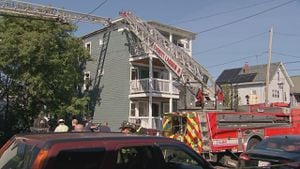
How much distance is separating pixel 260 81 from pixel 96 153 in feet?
170

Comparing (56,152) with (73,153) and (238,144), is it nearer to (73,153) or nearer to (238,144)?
(73,153)

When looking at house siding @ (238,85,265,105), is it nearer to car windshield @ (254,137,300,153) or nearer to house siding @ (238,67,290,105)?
house siding @ (238,67,290,105)

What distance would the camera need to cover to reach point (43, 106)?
98.4 feet

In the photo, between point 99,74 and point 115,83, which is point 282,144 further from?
point 99,74

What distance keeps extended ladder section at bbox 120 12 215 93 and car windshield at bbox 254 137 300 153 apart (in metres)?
12.8

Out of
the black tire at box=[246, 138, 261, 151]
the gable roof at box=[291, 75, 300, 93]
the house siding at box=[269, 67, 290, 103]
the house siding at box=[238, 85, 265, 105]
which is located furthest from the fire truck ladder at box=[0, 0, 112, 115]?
the gable roof at box=[291, 75, 300, 93]

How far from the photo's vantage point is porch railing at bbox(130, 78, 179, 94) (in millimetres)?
32375

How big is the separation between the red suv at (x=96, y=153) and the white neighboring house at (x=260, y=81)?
4880 cm

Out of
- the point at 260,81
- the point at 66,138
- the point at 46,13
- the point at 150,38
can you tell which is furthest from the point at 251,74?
the point at 66,138

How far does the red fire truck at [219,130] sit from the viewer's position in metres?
16.1

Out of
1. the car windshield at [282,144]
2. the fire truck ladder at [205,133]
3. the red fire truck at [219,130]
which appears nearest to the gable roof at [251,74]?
the red fire truck at [219,130]

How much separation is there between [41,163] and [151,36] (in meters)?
25.8

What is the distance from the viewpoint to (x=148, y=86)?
3222cm

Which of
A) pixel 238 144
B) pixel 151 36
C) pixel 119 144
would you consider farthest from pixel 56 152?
pixel 151 36
